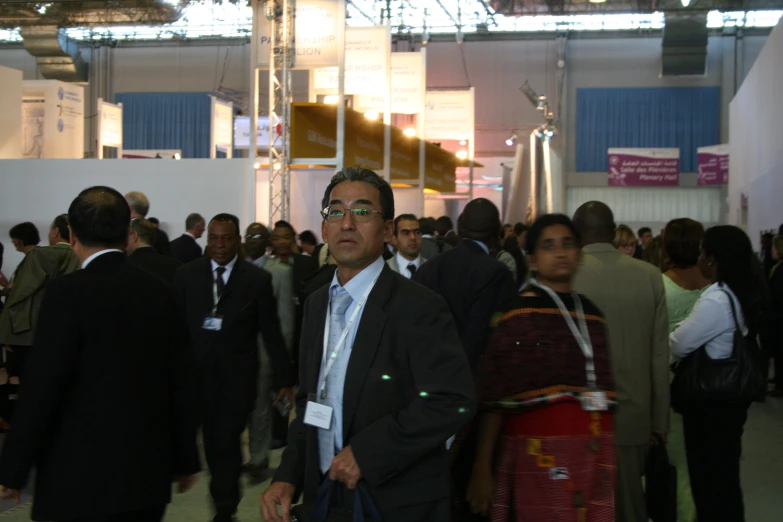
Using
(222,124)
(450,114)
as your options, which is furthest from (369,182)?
(222,124)

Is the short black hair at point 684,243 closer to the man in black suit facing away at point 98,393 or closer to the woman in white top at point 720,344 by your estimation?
the woman in white top at point 720,344

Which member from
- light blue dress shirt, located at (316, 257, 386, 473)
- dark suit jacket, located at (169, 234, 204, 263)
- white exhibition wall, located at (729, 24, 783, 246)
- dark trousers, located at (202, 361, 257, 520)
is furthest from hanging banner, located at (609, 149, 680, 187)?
light blue dress shirt, located at (316, 257, 386, 473)

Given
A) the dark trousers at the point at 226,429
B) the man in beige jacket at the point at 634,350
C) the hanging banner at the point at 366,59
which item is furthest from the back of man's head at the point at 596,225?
the hanging banner at the point at 366,59

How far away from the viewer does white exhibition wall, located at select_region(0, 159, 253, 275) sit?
43.0 feet

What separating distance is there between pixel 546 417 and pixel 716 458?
1.48 m

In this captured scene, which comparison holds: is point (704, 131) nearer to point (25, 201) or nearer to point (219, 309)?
point (25, 201)

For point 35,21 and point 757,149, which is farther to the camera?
point 35,21

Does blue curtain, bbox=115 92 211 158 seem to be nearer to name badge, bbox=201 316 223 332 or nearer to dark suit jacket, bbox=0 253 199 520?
name badge, bbox=201 316 223 332

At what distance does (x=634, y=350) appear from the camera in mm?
3338

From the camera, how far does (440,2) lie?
81.1 feet

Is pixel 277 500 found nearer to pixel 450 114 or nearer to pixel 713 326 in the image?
pixel 713 326

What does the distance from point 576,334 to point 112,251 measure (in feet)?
4.35

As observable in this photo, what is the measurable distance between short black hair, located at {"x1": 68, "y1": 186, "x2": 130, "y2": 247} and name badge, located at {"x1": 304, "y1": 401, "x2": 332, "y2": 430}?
959 mm

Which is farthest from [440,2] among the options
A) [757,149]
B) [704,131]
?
[757,149]
